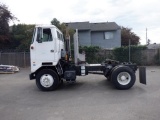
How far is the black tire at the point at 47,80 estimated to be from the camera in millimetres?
11008

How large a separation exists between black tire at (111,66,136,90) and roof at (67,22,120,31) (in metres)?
25.5

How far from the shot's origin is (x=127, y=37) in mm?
43906

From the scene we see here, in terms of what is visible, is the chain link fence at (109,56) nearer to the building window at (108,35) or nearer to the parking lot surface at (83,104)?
the parking lot surface at (83,104)

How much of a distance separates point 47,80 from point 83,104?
333cm

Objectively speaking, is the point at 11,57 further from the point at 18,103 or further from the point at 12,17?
the point at 18,103

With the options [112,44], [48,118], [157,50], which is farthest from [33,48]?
[112,44]

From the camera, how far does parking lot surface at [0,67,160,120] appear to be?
22.4ft

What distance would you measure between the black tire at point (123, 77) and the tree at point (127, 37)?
3342cm

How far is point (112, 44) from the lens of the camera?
122 feet

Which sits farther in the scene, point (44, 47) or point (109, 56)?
point (109, 56)

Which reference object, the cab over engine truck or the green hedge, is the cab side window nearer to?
the cab over engine truck

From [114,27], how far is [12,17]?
1568 cm

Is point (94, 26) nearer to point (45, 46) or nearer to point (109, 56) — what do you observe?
point (109, 56)

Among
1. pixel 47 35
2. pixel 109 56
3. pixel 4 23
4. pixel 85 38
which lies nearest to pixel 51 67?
pixel 47 35
